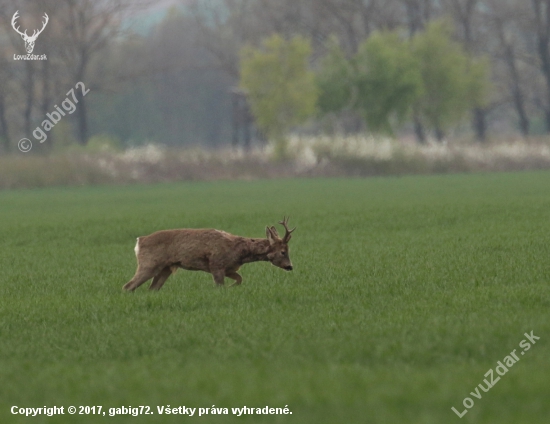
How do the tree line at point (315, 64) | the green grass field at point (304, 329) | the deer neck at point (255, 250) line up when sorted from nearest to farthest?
the green grass field at point (304, 329) → the deer neck at point (255, 250) → the tree line at point (315, 64)

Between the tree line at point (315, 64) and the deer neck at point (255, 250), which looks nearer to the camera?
the deer neck at point (255, 250)

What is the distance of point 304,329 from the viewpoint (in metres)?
10.6

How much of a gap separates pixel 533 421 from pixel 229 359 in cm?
343

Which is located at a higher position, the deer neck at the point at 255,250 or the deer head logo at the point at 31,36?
the deer head logo at the point at 31,36

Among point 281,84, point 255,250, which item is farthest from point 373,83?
point 255,250

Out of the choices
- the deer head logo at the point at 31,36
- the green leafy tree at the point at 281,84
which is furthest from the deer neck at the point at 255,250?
the deer head logo at the point at 31,36

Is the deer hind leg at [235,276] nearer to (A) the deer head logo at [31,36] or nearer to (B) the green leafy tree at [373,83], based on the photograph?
(B) the green leafy tree at [373,83]

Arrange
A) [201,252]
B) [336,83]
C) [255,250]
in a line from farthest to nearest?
[336,83], [255,250], [201,252]

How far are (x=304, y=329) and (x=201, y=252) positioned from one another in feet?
9.41

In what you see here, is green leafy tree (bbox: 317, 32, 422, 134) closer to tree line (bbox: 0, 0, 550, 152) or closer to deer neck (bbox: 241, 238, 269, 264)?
tree line (bbox: 0, 0, 550, 152)

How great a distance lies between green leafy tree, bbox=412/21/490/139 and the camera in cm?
7206

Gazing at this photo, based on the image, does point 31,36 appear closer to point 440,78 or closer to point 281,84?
point 281,84

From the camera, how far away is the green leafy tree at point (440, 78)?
72.1 m

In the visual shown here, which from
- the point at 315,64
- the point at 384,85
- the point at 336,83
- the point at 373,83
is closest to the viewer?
the point at 384,85
